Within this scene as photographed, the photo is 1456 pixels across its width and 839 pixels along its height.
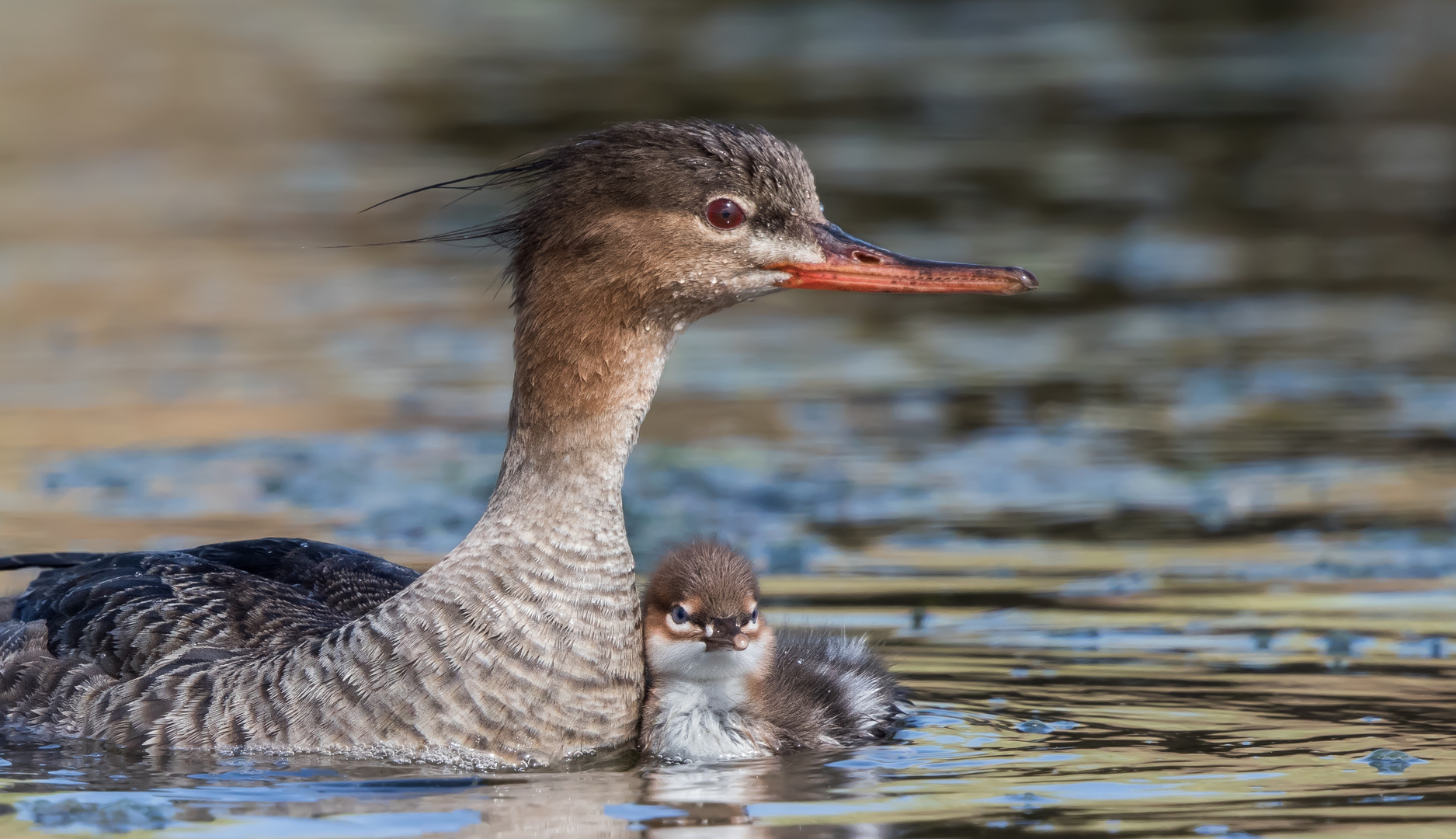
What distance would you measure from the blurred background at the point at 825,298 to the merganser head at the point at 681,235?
297 cm

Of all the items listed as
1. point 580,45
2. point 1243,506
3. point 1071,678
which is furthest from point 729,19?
point 1071,678

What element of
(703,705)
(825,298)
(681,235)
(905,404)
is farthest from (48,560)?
(825,298)

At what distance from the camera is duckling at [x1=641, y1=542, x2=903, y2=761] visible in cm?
709

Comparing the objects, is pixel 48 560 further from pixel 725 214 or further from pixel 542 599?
pixel 725 214

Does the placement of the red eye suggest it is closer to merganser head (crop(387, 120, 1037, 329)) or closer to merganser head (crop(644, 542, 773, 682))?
merganser head (crop(387, 120, 1037, 329))

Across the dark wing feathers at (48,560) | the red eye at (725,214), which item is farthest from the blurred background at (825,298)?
the red eye at (725,214)

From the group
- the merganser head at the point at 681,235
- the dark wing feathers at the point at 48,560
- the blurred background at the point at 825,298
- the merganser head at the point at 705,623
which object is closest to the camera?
the merganser head at the point at 681,235

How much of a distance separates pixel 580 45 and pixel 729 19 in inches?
133

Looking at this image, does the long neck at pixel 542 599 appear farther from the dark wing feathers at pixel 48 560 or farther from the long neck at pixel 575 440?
the dark wing feathers at pixel 48 560

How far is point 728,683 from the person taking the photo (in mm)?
7195

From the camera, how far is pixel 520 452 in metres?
7.04

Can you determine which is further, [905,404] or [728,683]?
[905,404]

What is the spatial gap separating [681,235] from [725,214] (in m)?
0.15

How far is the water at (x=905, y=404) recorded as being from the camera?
6.73 metres
